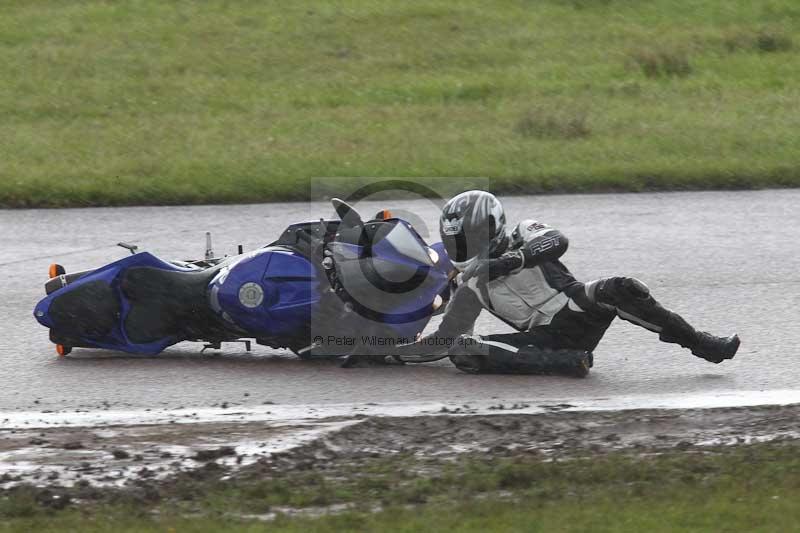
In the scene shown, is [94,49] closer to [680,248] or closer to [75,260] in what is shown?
[75,260]

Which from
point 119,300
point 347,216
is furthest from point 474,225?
point 119,300

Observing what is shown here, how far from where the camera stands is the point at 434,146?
1327 centimetres

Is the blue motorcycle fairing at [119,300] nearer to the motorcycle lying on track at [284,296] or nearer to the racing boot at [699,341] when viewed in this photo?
the motorcycle lying on track at [284,296]

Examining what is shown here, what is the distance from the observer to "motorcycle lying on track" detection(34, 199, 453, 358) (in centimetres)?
731

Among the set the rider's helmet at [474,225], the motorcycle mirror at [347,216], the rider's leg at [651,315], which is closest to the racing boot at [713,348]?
the rider's leg at [651,315]

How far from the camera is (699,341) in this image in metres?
7.19

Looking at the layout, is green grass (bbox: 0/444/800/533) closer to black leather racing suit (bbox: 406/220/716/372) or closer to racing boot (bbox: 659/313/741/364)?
racing boot (bbox: 659/313/741/364)

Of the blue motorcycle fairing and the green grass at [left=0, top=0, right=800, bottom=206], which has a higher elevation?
the green grass at [left=0, top=0, right=800, bottom=206]

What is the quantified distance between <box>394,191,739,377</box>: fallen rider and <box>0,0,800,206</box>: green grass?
179 inches

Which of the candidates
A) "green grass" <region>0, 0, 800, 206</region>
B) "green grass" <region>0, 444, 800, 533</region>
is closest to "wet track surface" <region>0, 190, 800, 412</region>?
"green grass" <region>0, 0, 800, 206</region>

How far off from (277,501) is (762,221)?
6519 mm

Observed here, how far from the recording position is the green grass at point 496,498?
505 cm

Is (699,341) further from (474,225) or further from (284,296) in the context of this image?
(284,296)

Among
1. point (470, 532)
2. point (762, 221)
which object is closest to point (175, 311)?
point (470, 532)
